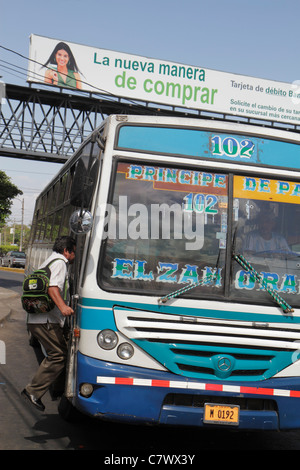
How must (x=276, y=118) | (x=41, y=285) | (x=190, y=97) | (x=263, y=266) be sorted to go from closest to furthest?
(x=263, y=266) → (x=41, y=285) → (x=190, y=97) → (x=276, y=118)

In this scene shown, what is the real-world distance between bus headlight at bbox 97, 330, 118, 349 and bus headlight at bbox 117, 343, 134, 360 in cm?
5

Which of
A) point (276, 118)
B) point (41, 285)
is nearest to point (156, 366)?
point (41, 285)

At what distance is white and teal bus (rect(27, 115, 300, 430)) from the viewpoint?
452 centimetres

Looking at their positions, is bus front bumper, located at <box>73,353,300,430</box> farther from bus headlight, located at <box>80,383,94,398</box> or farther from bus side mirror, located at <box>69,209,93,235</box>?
bus side mirror, located at <box>69,209,93,235</box>

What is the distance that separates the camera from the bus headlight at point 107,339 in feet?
14.9

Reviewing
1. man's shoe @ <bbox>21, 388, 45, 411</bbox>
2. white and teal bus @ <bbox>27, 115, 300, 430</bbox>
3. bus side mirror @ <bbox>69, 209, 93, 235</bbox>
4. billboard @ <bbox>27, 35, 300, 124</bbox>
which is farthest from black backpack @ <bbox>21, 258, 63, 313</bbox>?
billboard @ <bbox>27, 35, 300, 124</bbox>

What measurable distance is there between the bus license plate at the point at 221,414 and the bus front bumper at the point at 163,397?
0.02 metres

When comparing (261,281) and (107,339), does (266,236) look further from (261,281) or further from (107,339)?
(107,339)

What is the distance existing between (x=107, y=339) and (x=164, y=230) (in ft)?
3.29

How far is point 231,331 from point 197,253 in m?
0.68

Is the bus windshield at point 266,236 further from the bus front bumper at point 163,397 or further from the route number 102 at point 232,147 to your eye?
the bus front bumper at point 163,397

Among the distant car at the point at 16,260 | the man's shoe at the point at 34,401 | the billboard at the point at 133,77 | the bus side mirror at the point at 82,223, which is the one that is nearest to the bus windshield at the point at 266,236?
the bus side mirror at the point at 82,223

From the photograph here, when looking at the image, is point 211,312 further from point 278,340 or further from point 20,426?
point 20,426

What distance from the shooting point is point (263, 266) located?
4883mm
